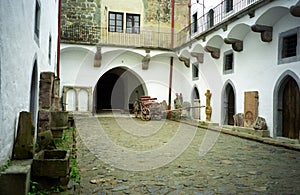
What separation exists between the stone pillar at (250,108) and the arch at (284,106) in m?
1.07

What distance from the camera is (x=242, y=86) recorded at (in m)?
12.2

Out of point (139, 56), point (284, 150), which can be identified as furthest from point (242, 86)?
point (139, 56)

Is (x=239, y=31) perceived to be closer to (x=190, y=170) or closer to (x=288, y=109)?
(x=288, y=109)

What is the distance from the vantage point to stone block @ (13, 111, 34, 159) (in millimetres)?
4059

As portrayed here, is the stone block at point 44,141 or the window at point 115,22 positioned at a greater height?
the window at point 115,22

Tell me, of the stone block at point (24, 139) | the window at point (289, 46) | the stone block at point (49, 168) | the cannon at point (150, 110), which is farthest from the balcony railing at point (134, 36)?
the stone block at point (49, 168)

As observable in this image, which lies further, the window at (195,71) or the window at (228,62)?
the window at (195,71)

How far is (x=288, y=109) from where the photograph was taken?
9.70m

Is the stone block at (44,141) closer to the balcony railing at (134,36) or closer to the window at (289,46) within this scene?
the window at (289,46)

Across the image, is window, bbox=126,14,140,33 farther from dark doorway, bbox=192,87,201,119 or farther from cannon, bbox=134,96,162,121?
dark doorway, bbox=192,87,201,119

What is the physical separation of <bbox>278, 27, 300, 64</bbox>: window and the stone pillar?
6.29ft

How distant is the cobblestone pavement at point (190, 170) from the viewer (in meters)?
4.15

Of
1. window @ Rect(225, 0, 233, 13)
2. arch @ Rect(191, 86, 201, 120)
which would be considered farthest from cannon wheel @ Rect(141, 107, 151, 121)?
window @ Rect(225, 0, 233, 13)

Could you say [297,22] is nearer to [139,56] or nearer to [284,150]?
[284,150]
